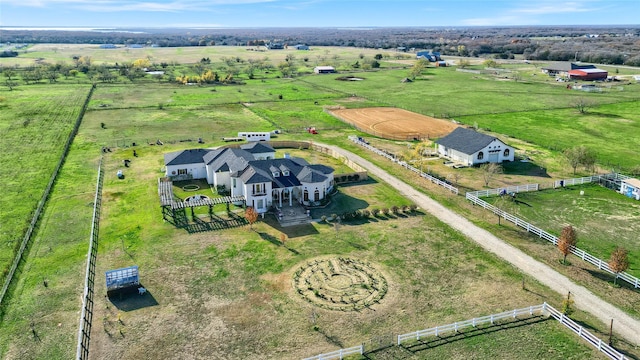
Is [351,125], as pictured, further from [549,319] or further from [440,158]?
[549,319]

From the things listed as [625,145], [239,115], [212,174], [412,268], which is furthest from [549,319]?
[239,115]

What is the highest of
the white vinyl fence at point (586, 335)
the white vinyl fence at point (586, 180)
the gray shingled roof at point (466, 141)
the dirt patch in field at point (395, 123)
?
the gray shingled roof at point (466, 141)

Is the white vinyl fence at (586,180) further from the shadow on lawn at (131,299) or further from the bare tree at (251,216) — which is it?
the shadow on lawn at (131,299)

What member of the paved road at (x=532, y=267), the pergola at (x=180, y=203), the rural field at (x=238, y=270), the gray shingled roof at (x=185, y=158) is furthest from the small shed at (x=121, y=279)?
the paved road at (x=532, y=267)

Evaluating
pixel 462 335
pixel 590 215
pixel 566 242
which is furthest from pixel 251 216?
pixel 590 215

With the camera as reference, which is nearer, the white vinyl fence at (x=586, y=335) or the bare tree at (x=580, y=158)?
the white vinyl fence at (x=586, y=335)

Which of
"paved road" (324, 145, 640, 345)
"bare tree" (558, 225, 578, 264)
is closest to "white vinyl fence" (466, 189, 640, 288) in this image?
"bare tree" (558, 225, 578, 264)

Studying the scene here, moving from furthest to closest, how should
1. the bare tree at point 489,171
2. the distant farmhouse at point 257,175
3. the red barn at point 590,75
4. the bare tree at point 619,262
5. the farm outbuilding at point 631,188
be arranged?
the red barn at point 590,75, the bare tree at point 489,171, the farm outbuilding at point 631,188, the distant farmhouse at point 257,175, the bare tree at point 619,262

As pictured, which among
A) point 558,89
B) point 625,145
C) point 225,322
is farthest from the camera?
point 558,89
